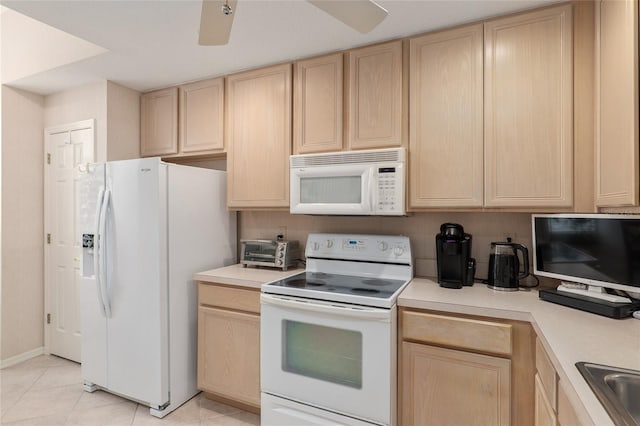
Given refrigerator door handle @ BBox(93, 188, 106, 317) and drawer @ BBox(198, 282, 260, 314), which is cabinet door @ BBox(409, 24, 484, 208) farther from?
refrigerator door handle @ BBox(93, 188, 106, 317)

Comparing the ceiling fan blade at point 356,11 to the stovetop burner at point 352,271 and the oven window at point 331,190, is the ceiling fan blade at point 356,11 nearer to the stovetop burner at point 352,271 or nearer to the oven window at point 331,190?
the oven window at point 331,190

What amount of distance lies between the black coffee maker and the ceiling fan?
1.21 meters

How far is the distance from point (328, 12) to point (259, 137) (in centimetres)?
144

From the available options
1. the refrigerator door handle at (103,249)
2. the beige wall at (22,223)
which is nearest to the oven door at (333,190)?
the refrigerator door handle at (103,249)

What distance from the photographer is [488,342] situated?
1545 mm

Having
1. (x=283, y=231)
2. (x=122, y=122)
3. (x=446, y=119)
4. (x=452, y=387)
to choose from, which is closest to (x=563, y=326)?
(x=452, y=387)

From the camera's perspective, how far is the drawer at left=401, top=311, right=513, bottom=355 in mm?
1523

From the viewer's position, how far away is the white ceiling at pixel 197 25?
178 centimetres

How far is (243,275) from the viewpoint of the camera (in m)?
2.32

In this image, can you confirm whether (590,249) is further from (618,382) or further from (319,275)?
(319,275)

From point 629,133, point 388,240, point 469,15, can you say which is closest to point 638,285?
point 629,133

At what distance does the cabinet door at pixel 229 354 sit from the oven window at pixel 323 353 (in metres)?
0.31

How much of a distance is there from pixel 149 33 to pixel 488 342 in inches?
98.4

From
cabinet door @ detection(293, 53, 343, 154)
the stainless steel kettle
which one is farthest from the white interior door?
the stainless steel kettle
